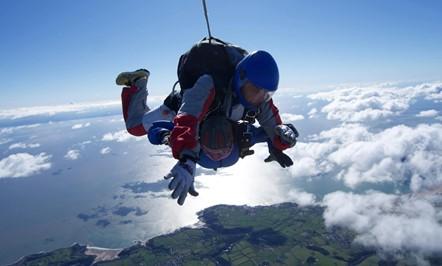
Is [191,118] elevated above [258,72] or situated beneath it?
situated beneath

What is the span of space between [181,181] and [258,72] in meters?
1.23

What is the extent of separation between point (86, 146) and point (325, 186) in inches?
5510

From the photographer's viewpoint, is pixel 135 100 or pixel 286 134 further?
pixel 135 100

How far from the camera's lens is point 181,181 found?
2.06 metres

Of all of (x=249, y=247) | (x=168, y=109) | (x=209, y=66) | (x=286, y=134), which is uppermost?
(x=209, y=66)

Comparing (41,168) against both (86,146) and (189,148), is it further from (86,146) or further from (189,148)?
(189,148)

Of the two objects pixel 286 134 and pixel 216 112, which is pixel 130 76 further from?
pixel 286 134

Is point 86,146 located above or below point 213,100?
below

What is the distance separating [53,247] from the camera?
64.2 metres

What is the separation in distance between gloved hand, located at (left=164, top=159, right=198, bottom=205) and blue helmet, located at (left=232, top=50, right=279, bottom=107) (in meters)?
1.04

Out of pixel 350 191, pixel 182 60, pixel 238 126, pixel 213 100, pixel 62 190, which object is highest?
pixel 182 60

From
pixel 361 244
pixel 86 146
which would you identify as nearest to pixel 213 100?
pixel 361 244

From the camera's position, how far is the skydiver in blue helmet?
228cm

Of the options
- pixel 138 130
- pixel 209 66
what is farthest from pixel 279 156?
pixel 138 130
